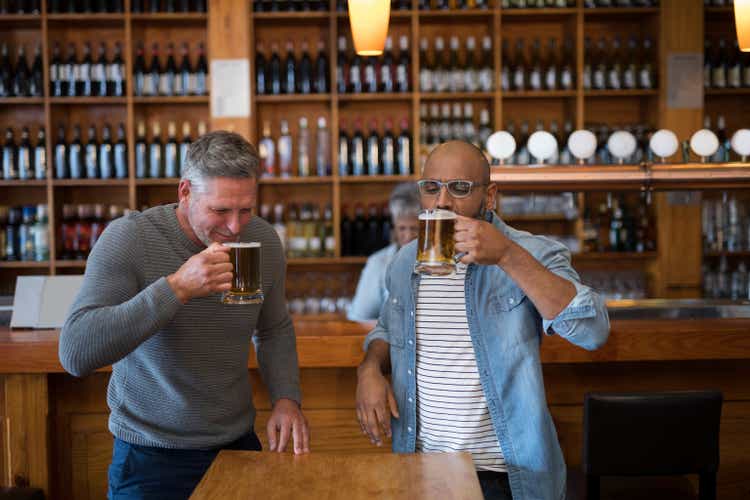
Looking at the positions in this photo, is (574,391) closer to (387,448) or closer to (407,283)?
(387,448)

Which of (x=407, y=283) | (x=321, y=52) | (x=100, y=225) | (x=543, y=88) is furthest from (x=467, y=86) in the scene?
(x=407, y=283)

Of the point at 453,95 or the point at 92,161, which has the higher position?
the point at 453,95

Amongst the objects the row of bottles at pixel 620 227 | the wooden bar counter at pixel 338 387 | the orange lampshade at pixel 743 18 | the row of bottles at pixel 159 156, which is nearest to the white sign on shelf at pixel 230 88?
the row of bottles at pixel 159 156

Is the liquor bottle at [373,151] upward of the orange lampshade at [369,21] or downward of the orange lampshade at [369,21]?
downward

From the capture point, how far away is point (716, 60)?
17.1ft

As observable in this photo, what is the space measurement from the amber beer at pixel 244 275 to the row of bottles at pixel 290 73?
3.38m

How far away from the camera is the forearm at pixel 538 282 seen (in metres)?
1.71

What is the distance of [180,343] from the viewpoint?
185 centimetres

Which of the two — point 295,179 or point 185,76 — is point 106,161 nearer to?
point 185,76

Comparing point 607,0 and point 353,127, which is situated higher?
point 607,0

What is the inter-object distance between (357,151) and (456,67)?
0.78m

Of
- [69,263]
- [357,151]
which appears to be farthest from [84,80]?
[357,151]

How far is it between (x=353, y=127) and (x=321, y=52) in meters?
0.49

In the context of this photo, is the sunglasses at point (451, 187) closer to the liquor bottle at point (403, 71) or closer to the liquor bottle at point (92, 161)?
the liquor bottle at point (403, 71)
